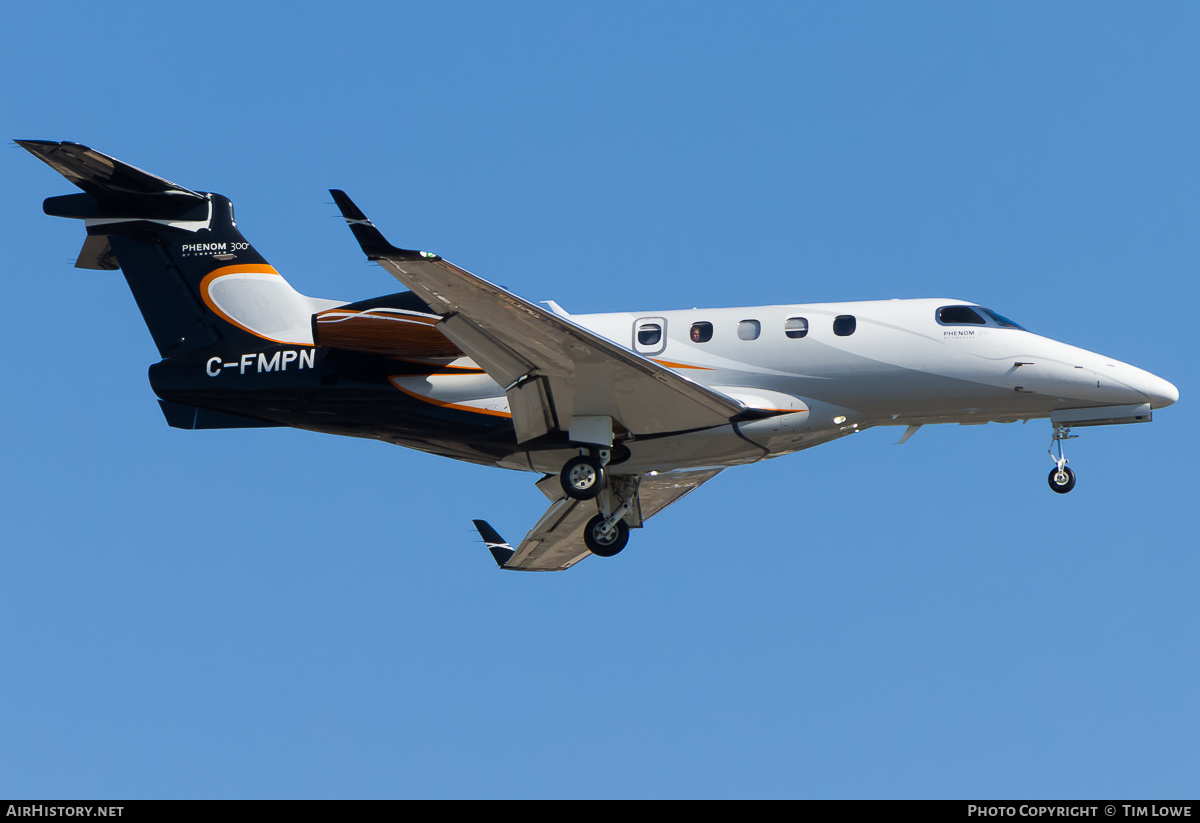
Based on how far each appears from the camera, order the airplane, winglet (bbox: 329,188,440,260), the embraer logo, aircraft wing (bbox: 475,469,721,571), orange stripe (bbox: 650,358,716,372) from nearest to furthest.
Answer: winglet (bbox: 329,188,440,260)
the airplane
orange stripe (bbox: 650,358,716,372)
the embraer logo
aircraft wing (bbox: 475,469,721,571)

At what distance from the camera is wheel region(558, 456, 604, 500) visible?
65.8 feet

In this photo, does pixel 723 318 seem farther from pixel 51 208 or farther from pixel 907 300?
pixel 51 208

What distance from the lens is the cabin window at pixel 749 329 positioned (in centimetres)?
2012

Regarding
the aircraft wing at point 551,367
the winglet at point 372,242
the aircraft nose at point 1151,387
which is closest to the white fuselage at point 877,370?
the aircraft nose at point 1151,387

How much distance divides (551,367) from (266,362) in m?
4.82

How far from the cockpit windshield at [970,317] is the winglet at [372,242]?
7807 mm

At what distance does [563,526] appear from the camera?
2439 centimetres

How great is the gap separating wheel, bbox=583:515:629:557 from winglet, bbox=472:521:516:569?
13.8 ft

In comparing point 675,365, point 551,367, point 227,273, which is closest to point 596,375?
point 551,367

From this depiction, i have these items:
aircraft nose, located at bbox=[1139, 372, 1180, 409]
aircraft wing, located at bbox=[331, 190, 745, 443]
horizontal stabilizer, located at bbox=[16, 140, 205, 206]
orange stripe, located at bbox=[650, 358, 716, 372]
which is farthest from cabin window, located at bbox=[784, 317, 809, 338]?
horizontal stabilizer, located at bbox=[16, 140, 205, 206]

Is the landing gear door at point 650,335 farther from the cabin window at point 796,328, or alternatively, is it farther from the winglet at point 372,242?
the winglet at point 372,242

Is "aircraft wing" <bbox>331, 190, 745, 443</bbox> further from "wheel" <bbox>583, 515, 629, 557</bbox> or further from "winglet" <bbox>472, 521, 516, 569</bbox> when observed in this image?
"winglet" <bbox>472, 521, 516, 569</bbox>
